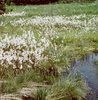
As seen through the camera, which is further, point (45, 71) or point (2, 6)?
point (2, 6)

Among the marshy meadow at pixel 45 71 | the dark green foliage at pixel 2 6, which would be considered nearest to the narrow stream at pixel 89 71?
the marshy meadow at pixel 45 71

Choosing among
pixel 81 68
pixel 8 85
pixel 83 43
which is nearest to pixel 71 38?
Result: pixel 83 43

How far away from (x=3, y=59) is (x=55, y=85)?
1.67m

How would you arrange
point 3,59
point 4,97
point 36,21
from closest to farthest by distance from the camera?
1. point 4,97
2. point 3,59
3. point 36,21

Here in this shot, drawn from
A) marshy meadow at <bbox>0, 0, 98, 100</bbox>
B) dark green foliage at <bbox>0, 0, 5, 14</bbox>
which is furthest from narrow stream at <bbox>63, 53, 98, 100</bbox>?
dark green foliage at <bbox>0, 0, 5, 14</bbox>

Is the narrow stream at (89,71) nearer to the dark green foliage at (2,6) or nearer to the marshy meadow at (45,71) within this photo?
the marshy meadow at (45,71)

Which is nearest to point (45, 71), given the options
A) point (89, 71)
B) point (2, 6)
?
point (89, 71)

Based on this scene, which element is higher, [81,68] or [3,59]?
[3,59]

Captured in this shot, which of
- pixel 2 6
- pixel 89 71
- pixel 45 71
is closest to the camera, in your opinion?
pixel 45 71

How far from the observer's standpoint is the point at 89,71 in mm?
14672

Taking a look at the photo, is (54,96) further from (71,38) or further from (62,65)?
(71,38)

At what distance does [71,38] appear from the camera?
67.4ft

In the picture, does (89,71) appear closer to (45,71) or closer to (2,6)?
(45,71)

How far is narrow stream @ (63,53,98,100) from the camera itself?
483 inches
